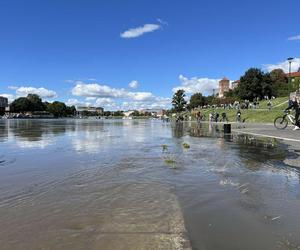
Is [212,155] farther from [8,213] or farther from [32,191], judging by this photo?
[8,213]

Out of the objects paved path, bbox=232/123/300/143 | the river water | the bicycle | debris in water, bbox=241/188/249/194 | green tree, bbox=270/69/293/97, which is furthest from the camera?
green tree, bbox=270/69/293/97

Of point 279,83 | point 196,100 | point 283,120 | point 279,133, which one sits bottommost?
point 279,133

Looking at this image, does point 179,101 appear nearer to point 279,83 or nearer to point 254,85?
point 279,83

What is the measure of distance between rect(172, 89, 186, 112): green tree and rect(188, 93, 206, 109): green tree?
4552mm

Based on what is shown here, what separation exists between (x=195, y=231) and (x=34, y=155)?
430 inches

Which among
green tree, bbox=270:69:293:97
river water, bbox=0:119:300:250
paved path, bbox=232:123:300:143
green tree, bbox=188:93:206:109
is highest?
green tree, bbox=270:69:293:97

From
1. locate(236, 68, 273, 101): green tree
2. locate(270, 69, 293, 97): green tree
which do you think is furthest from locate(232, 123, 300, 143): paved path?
locate(270, 69, 293, 97): green tree

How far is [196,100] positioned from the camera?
17662cm

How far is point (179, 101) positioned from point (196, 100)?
11.6 metres

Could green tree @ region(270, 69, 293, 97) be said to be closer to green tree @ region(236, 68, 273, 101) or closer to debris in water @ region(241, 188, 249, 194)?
green tree @ region(236, 68, 273, 101)

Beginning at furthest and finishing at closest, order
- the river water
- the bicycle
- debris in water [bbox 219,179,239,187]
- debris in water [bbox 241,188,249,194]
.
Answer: the bicycle → debris in water [bbox 219,179,239,187] → debris in water [bbox 241,188,249,194] → the river water

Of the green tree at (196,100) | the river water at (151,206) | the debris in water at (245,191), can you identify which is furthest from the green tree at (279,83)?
the debris in water at (245,191)

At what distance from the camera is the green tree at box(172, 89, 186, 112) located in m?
184

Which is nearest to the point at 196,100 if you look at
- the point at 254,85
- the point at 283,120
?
the point at 254,85
